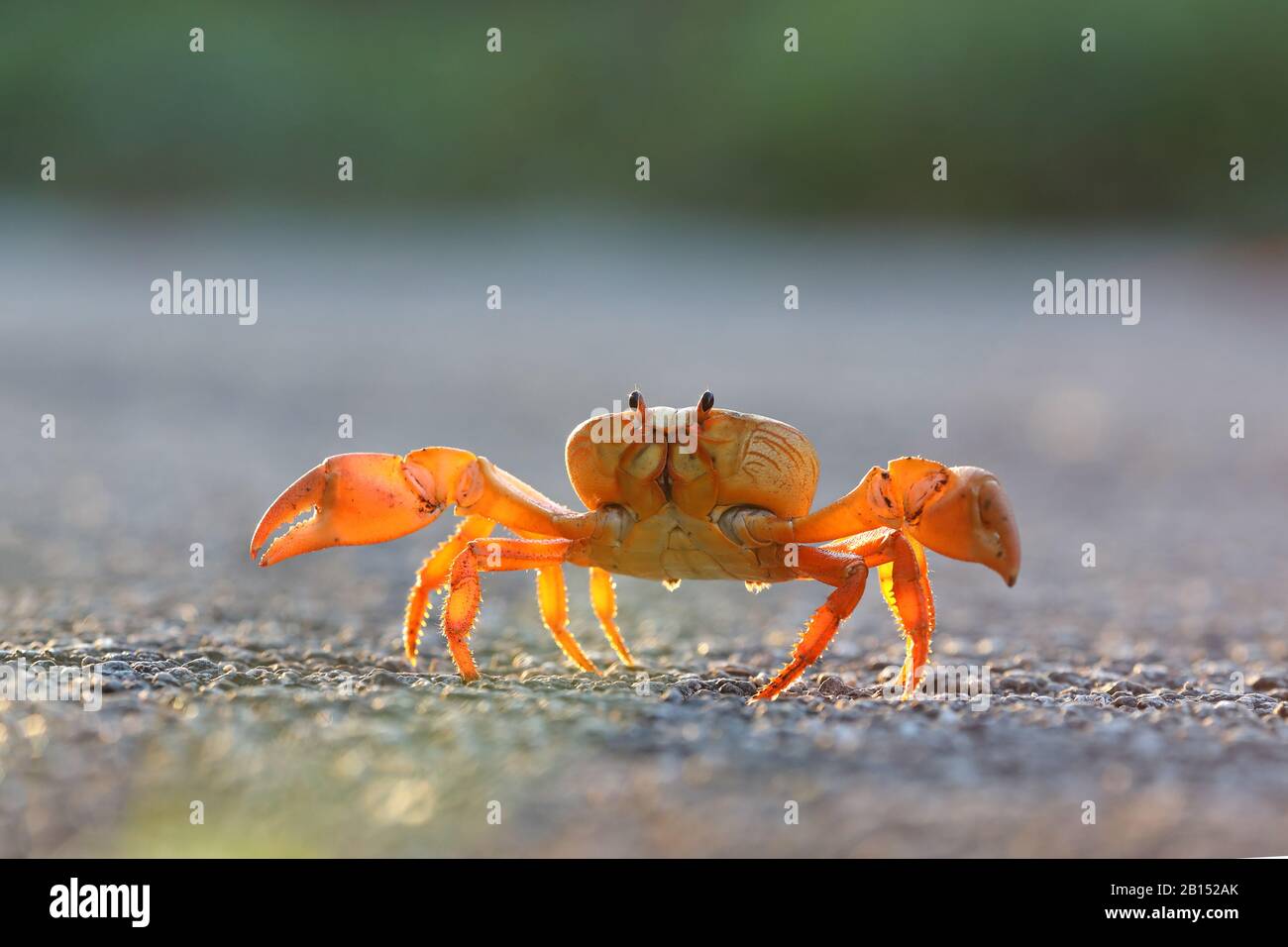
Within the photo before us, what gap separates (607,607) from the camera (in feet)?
17.9

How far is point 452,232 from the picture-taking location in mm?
24703

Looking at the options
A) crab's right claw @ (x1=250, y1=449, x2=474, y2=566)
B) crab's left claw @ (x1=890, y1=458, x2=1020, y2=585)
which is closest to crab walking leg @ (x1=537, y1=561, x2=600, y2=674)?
crab's right claw @ (x1=250, y1=449, x2=474, y2=566)

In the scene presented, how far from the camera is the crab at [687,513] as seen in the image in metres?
4.60

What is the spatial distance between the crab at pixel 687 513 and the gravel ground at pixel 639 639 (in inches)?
13.8

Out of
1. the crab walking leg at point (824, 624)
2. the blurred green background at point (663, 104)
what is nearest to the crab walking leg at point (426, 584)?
the crab walking leg at point (824, 624)

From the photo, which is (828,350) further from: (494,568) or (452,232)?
(494,568)

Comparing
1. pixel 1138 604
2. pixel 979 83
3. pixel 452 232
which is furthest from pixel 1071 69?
pixel 1138 604

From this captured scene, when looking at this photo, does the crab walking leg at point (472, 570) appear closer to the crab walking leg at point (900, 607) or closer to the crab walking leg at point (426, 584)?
the crab walking leg at point (426, 584)

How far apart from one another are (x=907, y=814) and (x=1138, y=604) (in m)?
4.12

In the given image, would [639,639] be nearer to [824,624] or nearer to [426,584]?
[426,584]

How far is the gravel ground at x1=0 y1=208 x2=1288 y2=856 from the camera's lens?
333 centimetres

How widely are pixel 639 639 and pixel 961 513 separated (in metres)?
2.01

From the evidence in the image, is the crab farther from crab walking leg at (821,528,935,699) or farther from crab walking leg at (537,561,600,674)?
crab walking leg at (537,561,600,674)
